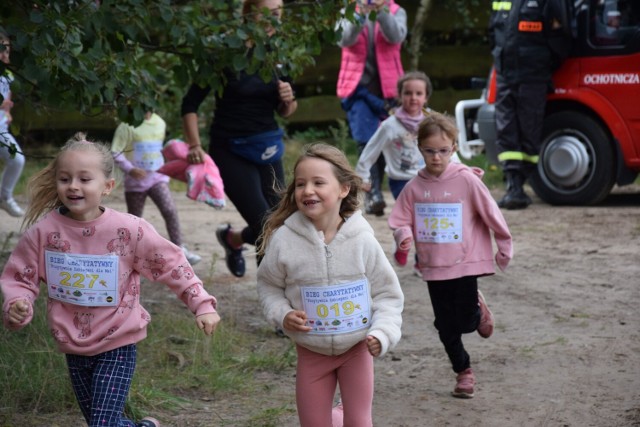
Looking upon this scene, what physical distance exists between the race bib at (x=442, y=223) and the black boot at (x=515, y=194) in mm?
5768

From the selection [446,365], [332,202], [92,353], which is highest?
[332,202]

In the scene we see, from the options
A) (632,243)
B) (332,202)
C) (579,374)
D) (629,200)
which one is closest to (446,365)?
(579,374)

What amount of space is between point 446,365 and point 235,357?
1.16 m

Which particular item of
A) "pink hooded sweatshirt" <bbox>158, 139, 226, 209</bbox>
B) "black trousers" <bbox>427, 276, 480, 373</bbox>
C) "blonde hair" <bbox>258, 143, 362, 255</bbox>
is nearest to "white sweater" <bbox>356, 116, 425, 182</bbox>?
"pink hooded sweatshirt" <bbox>158, 139, 226, 209</bbox>

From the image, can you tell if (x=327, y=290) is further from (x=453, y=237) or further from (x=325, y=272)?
(x=453, y=237)

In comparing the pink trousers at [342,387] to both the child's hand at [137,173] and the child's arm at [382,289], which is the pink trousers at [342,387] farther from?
the child's hand at [137,173]

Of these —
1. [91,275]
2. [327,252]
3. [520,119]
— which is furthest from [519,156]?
[91,275]

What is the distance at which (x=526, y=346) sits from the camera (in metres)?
6.56

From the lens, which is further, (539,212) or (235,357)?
(539,212)

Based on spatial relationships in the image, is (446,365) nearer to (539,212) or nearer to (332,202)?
(332,202)

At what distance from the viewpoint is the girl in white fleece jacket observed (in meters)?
4.29

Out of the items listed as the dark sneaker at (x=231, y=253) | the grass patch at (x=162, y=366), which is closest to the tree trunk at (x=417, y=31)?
the dark sneaker at (x=231, y=253)

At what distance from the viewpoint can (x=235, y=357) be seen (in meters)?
6.19

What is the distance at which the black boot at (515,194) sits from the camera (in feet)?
37.0
